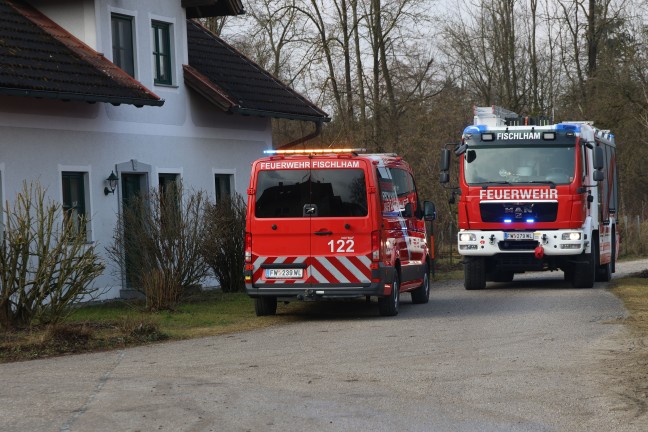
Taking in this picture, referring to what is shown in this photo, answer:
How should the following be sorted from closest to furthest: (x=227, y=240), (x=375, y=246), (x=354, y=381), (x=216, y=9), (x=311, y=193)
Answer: (x=354, y=381), (x=375, y=246), (x=311, y=193), (x=227, y=240), (x=216, y=9)

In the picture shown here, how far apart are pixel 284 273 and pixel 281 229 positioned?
2.07 ft

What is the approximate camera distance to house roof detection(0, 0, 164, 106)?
19094 mm

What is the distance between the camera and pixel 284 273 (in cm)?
1670

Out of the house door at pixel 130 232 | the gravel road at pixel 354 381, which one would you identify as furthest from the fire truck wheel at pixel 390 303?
the house door at pixel 130 232

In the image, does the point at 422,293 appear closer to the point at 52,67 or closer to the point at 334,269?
the point at 334,269

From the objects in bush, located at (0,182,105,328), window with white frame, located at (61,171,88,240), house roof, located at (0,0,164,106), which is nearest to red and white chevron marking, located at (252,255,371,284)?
bush, located at (0,182,105,328)

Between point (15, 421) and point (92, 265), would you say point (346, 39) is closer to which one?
point (92, 265)

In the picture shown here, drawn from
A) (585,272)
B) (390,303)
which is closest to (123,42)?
(390,303)

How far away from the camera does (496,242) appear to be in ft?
75.3

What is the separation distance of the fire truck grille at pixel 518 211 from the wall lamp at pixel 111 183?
7.03 metres

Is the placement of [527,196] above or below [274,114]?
below

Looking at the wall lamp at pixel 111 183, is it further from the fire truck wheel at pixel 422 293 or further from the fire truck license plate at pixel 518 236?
the fire truck license plate at pixel 518 236

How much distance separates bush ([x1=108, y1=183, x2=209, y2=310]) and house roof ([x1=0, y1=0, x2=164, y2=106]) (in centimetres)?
205

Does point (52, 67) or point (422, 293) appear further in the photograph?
point (52, 67)
